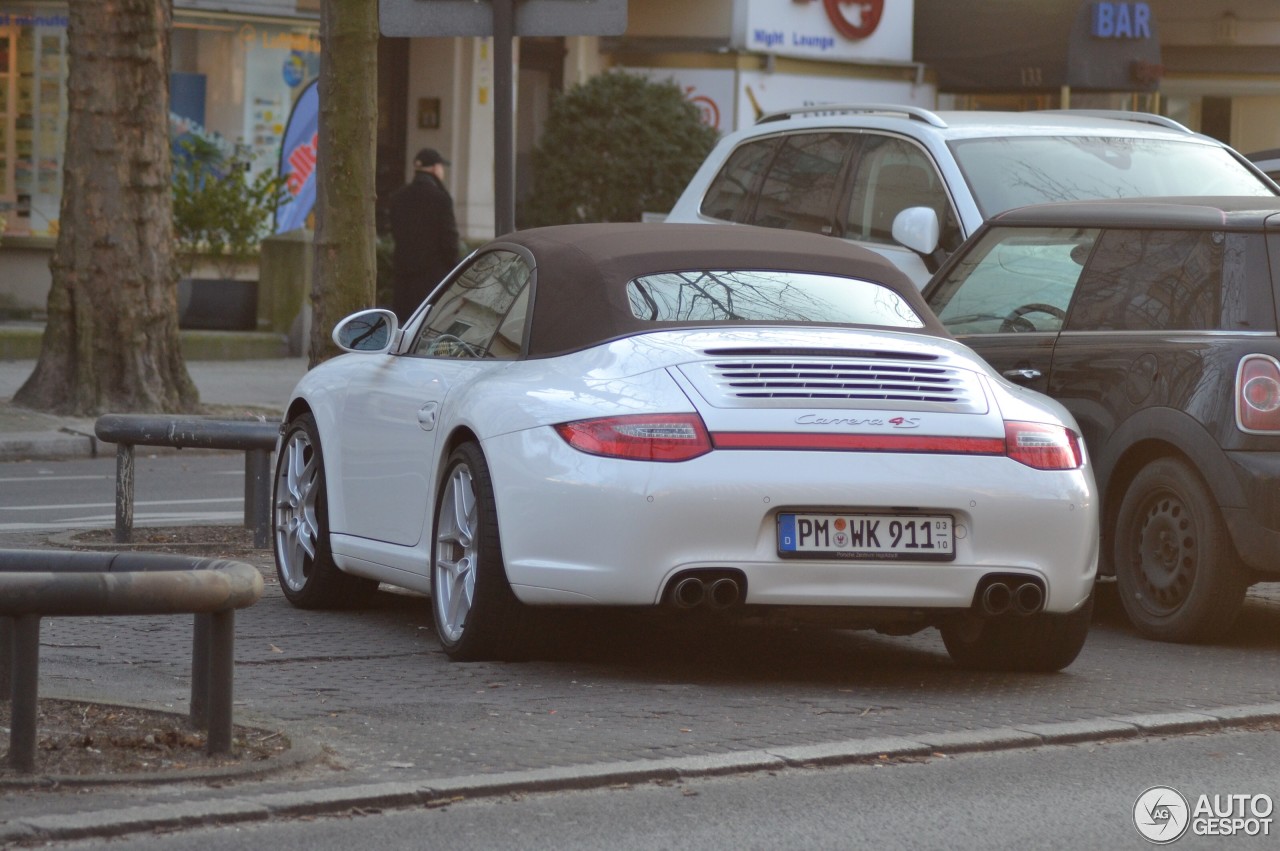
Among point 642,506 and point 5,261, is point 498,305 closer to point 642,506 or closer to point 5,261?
point 642,506

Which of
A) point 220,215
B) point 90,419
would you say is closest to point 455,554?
point 90,419

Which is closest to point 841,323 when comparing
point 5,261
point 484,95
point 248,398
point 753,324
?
point 753,324

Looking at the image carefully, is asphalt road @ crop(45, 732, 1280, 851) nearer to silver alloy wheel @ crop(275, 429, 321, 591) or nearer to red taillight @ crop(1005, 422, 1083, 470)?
red taillight @ crop(1005, 422, 1083, 470)

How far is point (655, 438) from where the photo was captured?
6672mm

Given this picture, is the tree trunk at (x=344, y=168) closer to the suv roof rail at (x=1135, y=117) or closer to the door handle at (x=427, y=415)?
the suv roof rail at (x=1135, y=117)

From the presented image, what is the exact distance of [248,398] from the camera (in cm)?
1959

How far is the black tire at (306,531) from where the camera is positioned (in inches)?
341

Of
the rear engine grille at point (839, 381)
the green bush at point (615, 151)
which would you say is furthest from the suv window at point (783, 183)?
the green bush at point (615, 151)

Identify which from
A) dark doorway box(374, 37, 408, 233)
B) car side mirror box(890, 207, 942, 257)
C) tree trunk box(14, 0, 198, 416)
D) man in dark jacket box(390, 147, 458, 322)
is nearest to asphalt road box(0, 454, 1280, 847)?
car side mirror box(890, 207, 942, 257)

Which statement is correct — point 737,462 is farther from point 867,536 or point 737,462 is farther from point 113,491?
point 113,491

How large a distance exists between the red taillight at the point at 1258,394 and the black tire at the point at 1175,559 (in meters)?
0.31

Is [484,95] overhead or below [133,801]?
overhead

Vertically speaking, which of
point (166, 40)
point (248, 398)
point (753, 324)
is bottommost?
point (248, 398)

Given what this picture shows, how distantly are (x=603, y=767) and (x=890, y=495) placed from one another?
147 cm
